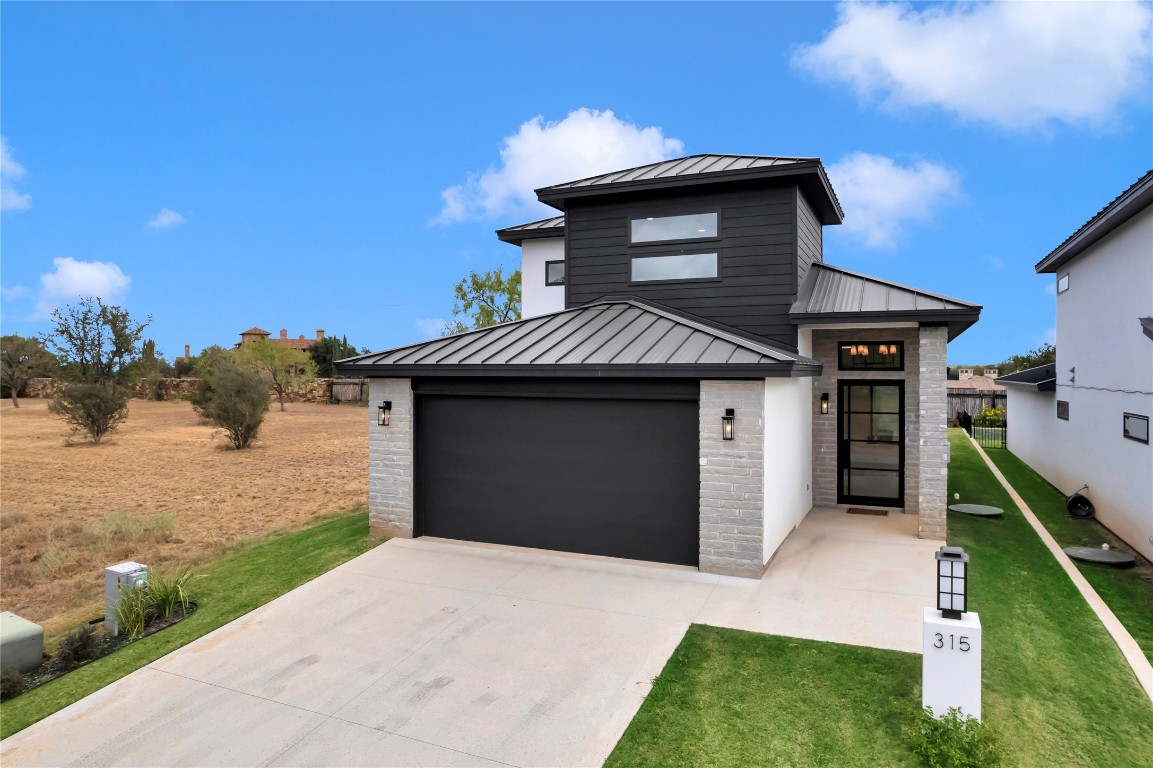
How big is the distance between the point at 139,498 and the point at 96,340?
52.6 feet

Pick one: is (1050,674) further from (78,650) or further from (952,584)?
(78,650)

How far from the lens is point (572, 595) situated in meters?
6.89

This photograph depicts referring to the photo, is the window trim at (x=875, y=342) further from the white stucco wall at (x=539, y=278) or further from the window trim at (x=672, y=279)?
the white stucco wall at (x=539, y=278)

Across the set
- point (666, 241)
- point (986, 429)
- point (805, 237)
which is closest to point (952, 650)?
point (666, 241)

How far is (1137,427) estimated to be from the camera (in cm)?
898

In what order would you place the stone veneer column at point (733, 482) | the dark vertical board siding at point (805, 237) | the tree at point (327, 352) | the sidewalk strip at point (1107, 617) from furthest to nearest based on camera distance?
the tree at point (327, 352)
the dark vertical board siding at point (805, 237)
the stone veneer column at point (733, 482)
the sidewalk strip at point (1107, 617)

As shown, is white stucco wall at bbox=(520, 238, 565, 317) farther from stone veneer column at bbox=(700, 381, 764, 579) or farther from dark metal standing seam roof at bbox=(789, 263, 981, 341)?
stone veneer column at bbox=(700, 381, 764, 579)

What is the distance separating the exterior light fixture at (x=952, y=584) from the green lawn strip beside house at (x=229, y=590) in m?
6.87

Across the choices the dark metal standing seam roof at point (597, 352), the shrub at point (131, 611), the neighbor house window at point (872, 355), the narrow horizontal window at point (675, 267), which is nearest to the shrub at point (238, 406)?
the dark metal standing seam roof at point (597, 352)

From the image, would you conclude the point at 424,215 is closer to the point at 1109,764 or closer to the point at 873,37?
the point at 873,37

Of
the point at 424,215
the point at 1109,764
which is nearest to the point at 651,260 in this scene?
the point at 1109,764

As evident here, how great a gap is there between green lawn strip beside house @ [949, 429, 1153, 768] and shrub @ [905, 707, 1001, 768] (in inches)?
6.4

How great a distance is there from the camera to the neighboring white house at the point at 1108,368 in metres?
8.73

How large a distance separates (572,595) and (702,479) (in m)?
2.11
